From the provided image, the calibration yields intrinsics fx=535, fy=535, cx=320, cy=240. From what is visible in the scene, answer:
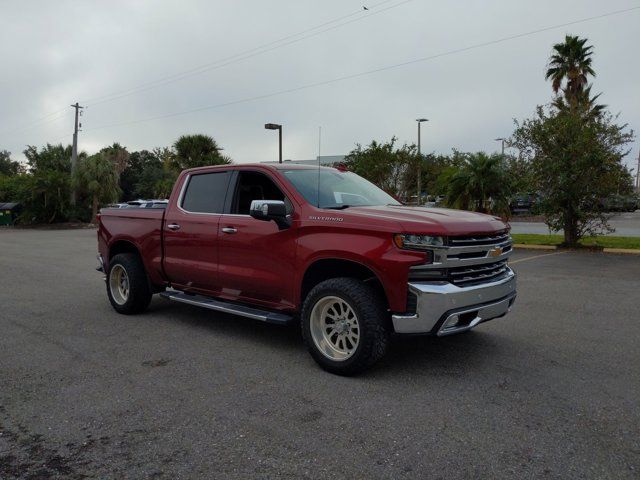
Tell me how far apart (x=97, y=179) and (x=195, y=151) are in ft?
25.4

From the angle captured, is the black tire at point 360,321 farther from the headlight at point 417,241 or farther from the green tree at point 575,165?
the green tree at point 575,165

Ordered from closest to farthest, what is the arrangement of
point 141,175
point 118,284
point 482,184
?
point 118,284 < point 482,184 < point 141,175

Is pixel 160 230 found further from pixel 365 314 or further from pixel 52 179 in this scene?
pixel 52 179

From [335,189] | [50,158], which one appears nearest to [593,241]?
[335,189]

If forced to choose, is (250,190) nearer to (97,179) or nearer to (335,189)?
(335,189)

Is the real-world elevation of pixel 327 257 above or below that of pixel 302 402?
above

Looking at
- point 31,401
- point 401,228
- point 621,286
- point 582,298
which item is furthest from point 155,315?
point 621,286

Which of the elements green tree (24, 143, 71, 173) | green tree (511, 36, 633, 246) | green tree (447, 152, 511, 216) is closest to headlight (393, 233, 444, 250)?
green tree (511, 36, 633, 246)

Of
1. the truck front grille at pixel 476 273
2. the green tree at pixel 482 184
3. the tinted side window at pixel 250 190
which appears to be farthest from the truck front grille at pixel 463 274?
the green tree at pixel 482 184

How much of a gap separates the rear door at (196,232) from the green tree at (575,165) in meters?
10.2

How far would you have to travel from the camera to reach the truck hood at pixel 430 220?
13.9 ft

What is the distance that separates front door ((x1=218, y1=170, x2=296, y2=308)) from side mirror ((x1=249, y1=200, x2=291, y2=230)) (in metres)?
0.09

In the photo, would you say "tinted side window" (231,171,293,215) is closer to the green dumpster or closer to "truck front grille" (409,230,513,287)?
"truck front grille" (409,230,513,287)

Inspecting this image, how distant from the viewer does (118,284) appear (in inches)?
281
